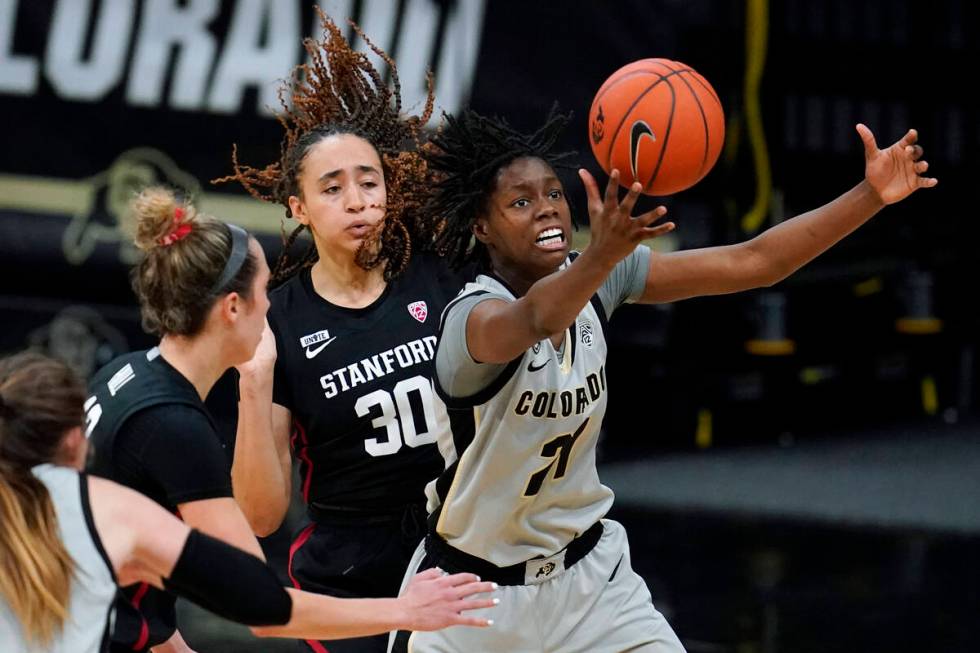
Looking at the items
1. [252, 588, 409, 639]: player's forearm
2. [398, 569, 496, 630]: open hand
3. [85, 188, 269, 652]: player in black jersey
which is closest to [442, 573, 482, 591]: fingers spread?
[398, 569, 496, 630]: open hand

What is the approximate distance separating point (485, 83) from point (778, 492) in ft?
8.20

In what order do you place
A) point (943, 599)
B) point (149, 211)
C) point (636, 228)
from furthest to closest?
point (943, 599)
point (149, 211)
point (636, 228)

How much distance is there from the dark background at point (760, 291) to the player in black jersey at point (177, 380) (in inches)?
111

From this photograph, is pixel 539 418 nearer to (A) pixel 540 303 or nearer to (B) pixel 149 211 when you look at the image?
(A) pixel 540 303

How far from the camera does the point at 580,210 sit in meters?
7.33

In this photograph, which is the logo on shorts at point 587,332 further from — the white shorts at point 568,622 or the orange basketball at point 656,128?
the white shorts at point 568,622

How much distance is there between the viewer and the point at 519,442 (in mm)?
3471

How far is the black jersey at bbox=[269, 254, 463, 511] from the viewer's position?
4.02 meters

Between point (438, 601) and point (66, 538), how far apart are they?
2.46 feet

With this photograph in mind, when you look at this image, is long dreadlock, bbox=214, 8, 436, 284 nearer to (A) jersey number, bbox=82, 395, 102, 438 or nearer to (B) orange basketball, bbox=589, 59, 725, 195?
(B) orange basketball, bbox=589, 59, 725, 195

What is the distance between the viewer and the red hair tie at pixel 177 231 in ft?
10.3

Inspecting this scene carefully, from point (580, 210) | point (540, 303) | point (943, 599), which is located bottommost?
point (943, 599)

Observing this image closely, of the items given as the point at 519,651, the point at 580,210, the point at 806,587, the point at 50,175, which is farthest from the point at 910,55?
the point at 519,651

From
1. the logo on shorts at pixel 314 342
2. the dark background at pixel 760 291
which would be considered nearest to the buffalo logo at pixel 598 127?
the logo on shorts at pixel 314 342
